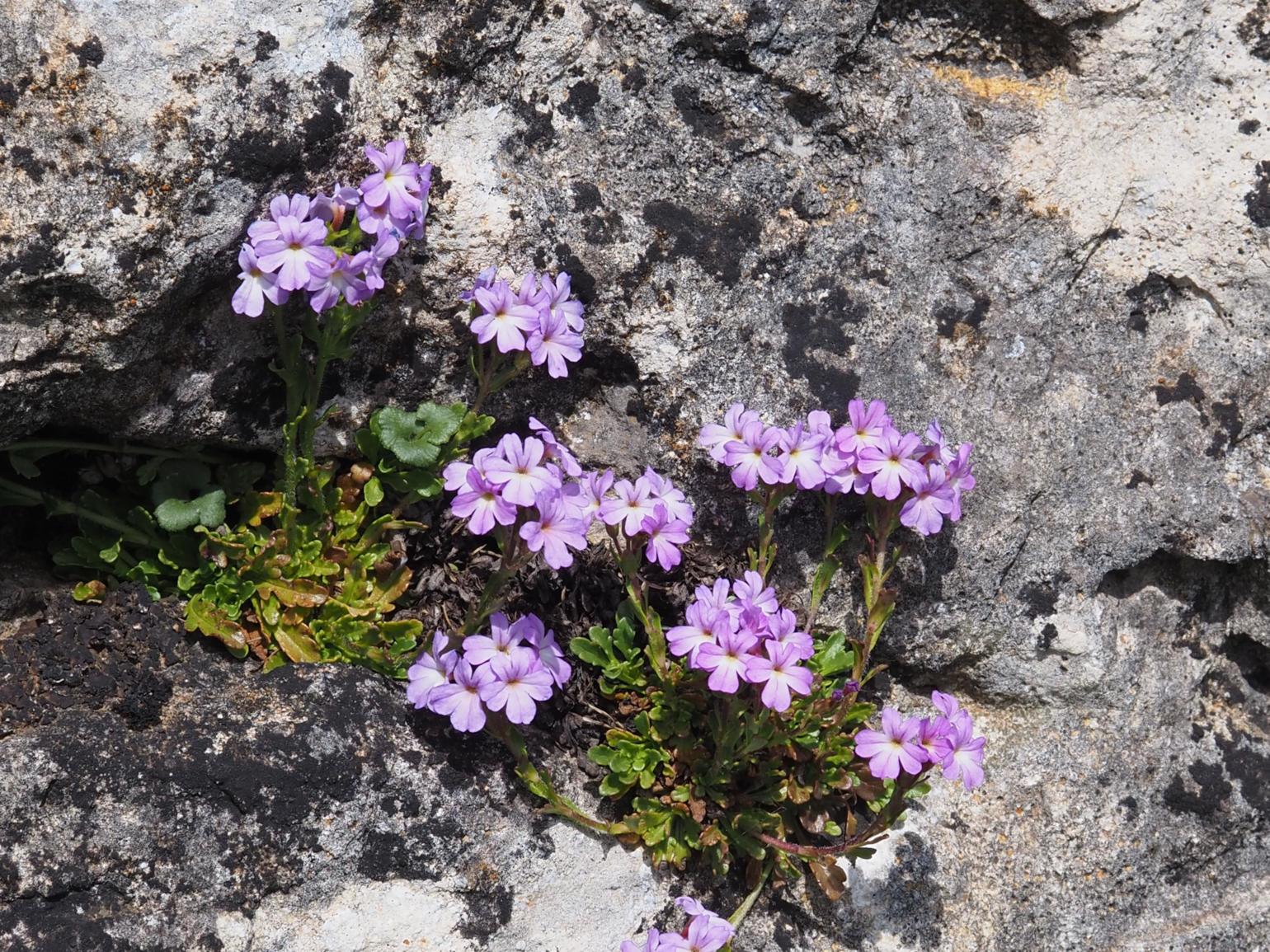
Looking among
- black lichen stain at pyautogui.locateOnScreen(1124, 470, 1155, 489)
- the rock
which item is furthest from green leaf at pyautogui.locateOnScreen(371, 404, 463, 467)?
black lichen stain at pyautogui.locateOnScreen(1124, 470, 1155, 489)

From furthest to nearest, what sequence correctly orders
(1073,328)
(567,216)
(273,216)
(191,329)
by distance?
(1073,328), (567,216), (191,329), (273,216)

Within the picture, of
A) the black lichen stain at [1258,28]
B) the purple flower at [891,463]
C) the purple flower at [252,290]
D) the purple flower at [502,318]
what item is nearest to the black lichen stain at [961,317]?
the purple flower at [891,463]

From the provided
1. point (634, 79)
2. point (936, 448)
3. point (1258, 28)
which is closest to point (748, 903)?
point (936, 448)

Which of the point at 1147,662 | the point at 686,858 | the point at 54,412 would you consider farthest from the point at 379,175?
the point at 1147,662

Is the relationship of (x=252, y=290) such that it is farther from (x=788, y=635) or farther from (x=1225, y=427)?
(x=1225, y=427)

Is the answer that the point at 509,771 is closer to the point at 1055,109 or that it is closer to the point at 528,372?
the point at 528,372

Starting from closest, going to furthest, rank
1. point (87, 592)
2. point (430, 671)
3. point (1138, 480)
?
point (430, 671) < point (87, 592) < point (1138, 480)

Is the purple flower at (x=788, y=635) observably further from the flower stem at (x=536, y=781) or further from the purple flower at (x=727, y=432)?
the flower stem at (x=536, y=781)
